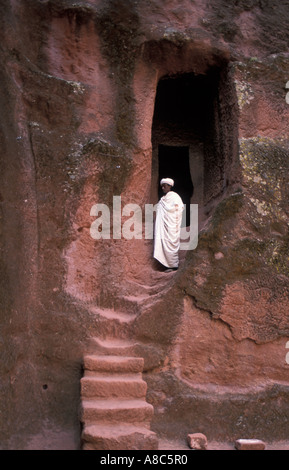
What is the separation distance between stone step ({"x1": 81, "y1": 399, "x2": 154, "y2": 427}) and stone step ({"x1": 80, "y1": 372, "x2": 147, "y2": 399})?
6.1 inches

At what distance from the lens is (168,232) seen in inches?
270

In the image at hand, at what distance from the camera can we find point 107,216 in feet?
20.9

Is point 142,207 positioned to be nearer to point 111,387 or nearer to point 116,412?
point 111,387

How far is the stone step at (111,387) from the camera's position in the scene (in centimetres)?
509

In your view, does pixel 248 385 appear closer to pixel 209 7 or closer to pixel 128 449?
pixel 128 449

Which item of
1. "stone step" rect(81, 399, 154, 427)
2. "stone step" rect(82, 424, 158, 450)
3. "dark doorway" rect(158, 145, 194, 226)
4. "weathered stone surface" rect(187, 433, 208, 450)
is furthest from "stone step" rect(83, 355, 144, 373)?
"dark doorway" rect(158, 145, 194, 226)

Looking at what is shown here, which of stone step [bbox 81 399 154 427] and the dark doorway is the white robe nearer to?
the dark doorway

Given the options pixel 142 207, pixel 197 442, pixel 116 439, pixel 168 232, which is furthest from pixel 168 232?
pixel 116 439

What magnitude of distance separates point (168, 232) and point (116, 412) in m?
2.74

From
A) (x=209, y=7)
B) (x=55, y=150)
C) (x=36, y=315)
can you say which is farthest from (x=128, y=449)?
(x=209, y=7)

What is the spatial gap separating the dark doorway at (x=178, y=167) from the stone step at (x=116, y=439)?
4520 mm

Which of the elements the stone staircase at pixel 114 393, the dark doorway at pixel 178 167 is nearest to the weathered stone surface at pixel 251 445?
the stone staircase at pixel 114 393

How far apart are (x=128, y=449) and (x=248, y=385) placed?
75.8 inches

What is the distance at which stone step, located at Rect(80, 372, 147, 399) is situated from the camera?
5.09 m
